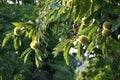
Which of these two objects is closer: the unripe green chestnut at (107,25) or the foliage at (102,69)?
the unripe green chestnut at (107,25)

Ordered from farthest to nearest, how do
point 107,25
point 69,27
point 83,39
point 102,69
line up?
point 102,69 → point 69,27 → point 83,39 → point 107,25

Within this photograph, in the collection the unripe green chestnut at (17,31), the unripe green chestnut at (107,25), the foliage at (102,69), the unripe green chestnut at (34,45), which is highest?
the unripe green chestnut at (107,25)

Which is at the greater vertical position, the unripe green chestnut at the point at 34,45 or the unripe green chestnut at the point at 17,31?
the unripe green chestnut at the point at 17,31

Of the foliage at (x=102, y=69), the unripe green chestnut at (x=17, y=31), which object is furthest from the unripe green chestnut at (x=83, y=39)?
the foliage at (x=102, y=69)

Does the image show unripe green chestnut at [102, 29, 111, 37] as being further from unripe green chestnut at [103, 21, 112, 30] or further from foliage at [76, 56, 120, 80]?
foliage at [76, 56, 120, 80]

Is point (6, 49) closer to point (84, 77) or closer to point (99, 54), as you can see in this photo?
point (84, 77)

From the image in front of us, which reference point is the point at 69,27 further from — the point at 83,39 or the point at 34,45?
the point at 83,39

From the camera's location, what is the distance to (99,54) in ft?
50.7

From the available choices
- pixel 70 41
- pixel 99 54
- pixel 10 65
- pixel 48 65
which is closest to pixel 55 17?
pixel 70 41

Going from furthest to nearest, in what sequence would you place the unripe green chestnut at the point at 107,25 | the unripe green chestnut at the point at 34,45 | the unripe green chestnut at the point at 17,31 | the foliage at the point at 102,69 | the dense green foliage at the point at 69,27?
the foliage at the point at 102,69 → the unripe green chestnut at the point at 17,31 → the unripe green chestnut at the point at 34,45 → the dense green foliage at the point at 69,27 → the unripe green chestnut at the point at 107,25

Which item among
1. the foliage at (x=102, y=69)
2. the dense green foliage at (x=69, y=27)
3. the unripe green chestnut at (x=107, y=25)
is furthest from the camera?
the foliage at (x=102, y=69)

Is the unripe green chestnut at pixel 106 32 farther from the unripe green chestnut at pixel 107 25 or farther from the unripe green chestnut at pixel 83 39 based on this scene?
the unripe green chestnut at pixel 83 39

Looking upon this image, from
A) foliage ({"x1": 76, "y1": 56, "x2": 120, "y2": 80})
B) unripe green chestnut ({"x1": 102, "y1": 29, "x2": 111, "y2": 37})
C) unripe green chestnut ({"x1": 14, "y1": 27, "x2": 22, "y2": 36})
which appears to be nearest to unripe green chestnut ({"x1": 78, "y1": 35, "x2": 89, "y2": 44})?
unripe green chestnut ({"x1": 102, "y1": 29, "x2": 111, "y2": 37})

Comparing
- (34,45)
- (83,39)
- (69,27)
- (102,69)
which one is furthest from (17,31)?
(102,69)
